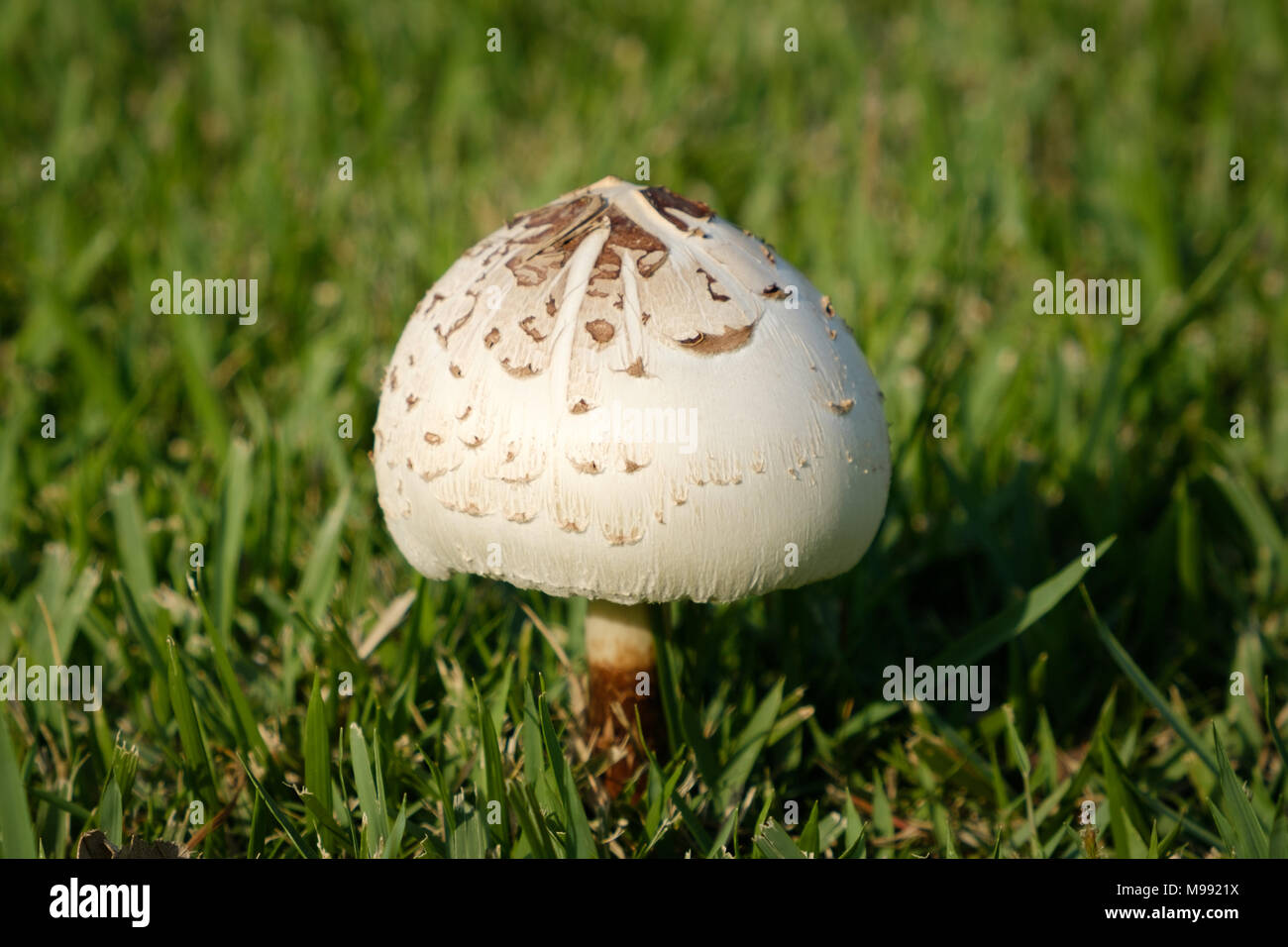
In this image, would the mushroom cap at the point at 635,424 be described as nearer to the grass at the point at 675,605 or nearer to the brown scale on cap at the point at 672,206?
the brown scale on cap at the point at 672,206

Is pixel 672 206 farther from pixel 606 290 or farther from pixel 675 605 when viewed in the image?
pixel 675 605

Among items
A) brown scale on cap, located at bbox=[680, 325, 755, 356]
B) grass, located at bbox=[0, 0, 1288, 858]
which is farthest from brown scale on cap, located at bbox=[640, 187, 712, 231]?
grass, located at bbox=[0, 0, 1288, 858]

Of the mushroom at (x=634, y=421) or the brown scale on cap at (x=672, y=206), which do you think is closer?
the mushroom at (x=634, y=421)

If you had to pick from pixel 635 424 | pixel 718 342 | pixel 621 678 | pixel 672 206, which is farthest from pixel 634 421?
pixel 621 678

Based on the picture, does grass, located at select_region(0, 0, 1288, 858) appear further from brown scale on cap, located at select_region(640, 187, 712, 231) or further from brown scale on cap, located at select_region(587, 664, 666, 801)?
brown scale on cap, located at select_region(640, 187, 712, 231)

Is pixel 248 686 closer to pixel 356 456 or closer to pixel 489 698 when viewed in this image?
pixel 489 698

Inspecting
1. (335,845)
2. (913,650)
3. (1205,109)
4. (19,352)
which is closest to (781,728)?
(913,650)

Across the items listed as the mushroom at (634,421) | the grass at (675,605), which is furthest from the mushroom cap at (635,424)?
the grass at (675,605)
